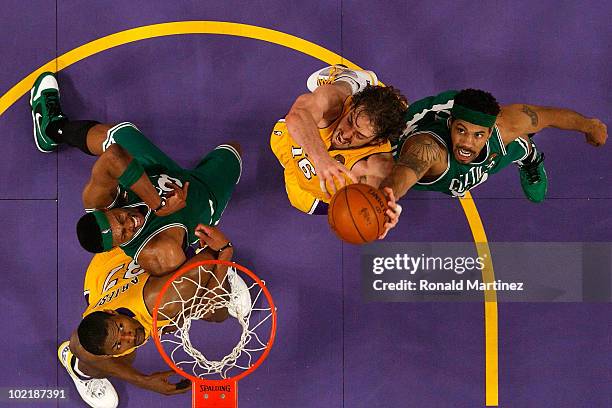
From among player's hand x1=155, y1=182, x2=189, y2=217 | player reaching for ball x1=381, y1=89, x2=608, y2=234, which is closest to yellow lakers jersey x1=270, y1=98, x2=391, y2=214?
player reaching for ball x1=381, y1=89, x2=608, y2=234

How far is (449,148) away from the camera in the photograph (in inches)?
166

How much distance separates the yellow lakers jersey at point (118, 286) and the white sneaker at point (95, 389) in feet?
1.97

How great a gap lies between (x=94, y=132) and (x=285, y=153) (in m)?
1.58

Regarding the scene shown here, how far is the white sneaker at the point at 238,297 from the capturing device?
5051 mm

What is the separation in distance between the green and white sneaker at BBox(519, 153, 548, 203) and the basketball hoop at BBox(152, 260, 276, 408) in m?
2.32

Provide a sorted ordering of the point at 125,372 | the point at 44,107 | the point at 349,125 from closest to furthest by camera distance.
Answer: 1. the point at 349,125
2. the point at 125,372
3. the point at 44,107

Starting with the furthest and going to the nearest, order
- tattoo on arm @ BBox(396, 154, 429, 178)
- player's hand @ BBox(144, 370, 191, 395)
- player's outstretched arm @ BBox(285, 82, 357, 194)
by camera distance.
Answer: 1. player's hand @ BBox(144, 370, 191, 395)
2. tattoo on arm @ BBox(396, 154, 429, 178)
3. player's outstretched arm @ BBox(285, 82, 357, 194)

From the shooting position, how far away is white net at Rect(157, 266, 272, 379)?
180 inches

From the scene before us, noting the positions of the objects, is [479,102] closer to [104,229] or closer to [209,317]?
[104,229]

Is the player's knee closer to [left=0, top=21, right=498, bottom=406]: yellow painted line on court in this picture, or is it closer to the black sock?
[left=0, top=21, right=498, bottom=406]: yellow painted line on court

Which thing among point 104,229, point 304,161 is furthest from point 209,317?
point 304,161

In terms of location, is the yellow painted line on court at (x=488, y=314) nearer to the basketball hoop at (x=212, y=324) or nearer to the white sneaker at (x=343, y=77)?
the white sneaker at (x=343, y=77)

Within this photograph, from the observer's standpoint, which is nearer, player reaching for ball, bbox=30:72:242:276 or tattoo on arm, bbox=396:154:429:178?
tattoo on arm, bbox=396:154:429:178

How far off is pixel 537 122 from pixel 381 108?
136cm
